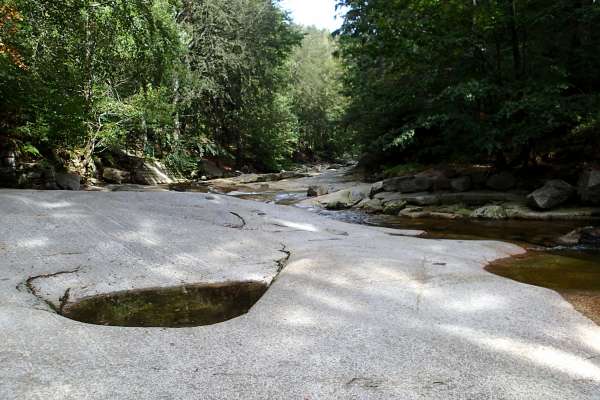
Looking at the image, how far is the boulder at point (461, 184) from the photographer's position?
40.1 ft

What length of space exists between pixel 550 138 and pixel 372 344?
12.5 metres

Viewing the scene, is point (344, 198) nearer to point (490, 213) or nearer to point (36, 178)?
point (490, 213)

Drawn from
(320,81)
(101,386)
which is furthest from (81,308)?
(320,81)

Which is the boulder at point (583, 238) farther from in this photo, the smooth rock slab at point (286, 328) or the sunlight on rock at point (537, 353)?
the sunlight on rock at point (537, 353)

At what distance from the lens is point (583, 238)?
22.9ft

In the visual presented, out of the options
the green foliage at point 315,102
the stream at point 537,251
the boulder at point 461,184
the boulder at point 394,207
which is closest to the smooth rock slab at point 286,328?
the stream at point 537,251

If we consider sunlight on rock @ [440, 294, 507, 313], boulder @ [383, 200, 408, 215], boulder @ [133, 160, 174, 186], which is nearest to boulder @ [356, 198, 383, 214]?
boulder @ [383, 200, 408, 215]

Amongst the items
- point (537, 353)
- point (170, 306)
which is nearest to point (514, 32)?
point (537, 353)

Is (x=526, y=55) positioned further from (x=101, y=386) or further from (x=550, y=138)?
(x=101, y=386)

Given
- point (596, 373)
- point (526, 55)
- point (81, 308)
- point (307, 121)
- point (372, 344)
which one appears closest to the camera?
point (596, 373)

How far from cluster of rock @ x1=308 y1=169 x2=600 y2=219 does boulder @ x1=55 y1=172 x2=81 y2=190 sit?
747 centimetres

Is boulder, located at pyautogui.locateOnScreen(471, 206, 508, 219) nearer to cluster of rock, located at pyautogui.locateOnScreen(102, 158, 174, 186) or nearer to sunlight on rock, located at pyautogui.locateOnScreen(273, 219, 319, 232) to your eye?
sunlight on rock, located at pyautogui.locateOnScreen(273, 219, 319, 232)

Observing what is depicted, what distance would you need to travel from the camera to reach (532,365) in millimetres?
2199

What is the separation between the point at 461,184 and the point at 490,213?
2454 mm
